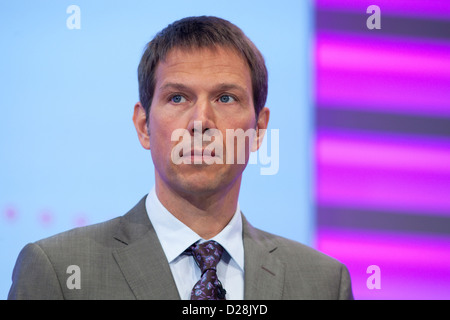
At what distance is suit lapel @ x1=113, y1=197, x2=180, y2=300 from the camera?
7.23 ft

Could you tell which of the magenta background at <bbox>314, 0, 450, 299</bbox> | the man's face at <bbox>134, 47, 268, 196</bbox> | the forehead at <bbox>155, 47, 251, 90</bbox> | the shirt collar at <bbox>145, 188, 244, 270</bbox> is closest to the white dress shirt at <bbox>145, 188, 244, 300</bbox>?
the shirt collar at <bbox>145, 188, 244, 270</bbox>

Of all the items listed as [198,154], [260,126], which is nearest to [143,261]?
[198,154]

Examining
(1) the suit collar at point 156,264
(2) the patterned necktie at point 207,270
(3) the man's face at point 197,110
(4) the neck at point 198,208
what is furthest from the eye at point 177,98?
(2) the patterned necktie at point 207,270

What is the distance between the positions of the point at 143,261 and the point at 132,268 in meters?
0.05

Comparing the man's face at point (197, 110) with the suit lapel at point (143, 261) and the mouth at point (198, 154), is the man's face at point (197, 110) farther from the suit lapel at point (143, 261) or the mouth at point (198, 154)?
the suit lapel at point (143, 261)

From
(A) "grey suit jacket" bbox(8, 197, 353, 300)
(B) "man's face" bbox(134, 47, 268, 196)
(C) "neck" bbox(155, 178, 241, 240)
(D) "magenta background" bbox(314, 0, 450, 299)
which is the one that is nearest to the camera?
(A) "grey suit jacket" bbox(8, 197, 353, 300)

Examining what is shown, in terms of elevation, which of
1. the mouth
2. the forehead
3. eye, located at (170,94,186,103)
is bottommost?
the mouth

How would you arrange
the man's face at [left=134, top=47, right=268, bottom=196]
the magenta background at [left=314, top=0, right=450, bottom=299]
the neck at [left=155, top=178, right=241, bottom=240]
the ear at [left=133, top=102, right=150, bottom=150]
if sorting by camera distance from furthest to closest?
the magenta background at [left=314, top=0, right=450, bottom=299] → the ear at [left=133, top=102, right=150, bottom=150] → the neck at [left=155, top=178, right=241, bottom=240] → the man's face at [left=134, top=47, right=268, bottom=196]

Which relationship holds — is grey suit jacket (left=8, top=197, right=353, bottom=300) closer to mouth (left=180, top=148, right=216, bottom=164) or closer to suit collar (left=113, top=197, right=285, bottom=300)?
suit collar (left=113, top=197, right=285, bottom=300)

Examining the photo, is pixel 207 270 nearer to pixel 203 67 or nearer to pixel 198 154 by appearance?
pixel 198 154

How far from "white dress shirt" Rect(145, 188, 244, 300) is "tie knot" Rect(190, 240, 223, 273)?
0.07 feet

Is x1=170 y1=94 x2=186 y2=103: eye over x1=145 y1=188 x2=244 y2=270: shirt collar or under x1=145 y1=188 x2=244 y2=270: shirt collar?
over

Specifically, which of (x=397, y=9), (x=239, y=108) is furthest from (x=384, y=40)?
(x=239, y=108)

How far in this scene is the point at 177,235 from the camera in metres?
2.37
